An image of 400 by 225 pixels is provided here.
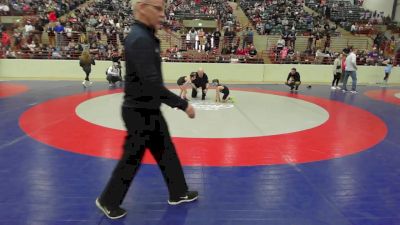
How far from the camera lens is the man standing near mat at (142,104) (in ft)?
9.91

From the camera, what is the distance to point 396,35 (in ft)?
72.5

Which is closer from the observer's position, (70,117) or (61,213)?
(61,213)

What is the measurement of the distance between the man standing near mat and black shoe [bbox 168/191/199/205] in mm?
451

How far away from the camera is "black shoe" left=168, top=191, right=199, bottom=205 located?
385 centimetres

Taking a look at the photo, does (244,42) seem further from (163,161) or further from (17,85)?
(163,161)

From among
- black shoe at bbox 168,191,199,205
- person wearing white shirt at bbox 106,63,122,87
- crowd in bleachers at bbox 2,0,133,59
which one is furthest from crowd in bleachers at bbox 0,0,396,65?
black shoe at bbox 168,191,199,205

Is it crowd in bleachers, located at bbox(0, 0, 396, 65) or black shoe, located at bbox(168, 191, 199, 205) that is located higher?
crowd in bleachers, located at bbox(0, 0, 396, 65)

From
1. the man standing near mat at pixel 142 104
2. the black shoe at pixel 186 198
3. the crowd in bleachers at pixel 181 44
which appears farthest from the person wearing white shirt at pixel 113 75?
the man standing near mat at pixel 142 104

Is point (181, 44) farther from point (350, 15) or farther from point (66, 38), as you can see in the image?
point (350, 15)

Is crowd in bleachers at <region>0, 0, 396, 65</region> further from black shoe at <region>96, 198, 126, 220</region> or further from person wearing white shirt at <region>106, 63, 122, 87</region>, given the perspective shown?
black shoe at <region>96, 198, 126, 220</region>

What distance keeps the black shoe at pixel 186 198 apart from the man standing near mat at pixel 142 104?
45cm

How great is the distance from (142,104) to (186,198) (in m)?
1.30

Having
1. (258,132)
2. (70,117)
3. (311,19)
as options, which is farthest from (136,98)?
(311,19)

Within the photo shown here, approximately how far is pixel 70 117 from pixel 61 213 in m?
4.55
